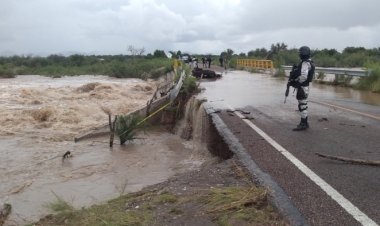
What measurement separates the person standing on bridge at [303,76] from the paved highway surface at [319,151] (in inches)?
14.6

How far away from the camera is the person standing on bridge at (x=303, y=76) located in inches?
366

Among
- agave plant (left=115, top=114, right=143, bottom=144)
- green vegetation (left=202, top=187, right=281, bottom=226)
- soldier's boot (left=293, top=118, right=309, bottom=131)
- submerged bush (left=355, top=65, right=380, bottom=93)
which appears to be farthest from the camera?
submerged bush (left=355, top=65, right=380, bottom=93)

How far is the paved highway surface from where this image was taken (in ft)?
15.9

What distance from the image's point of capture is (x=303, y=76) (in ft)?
31.0

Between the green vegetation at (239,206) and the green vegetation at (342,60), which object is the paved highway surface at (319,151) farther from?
the green vegetation at (342,60)

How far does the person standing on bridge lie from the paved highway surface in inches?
14.6

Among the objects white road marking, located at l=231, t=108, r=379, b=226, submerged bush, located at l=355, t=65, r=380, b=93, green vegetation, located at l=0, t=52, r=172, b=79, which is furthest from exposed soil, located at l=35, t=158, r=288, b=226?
green vegetation, located at l=0, t=52, r=172, b=79

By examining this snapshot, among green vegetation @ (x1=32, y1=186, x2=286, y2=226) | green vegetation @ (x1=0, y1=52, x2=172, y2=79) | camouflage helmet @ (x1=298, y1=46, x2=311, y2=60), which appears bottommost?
green vegetation @ (x1=0, y1=52, x2=172, y2=79)

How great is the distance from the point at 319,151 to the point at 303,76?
234 centimetres

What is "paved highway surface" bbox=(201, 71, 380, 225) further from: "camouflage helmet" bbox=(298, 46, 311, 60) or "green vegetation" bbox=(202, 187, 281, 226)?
"camouflage helmet" bbox=(298, 46, 311, 60)

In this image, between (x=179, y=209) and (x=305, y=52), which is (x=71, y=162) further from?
(x=179, y=209)

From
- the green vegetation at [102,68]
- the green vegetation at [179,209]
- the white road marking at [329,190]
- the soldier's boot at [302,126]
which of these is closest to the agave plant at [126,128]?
the soldier's boot at [302,126]

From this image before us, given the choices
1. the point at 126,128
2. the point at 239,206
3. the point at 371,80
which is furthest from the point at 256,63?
the point at 239,206

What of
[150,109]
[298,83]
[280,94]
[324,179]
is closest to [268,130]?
[298,83]
